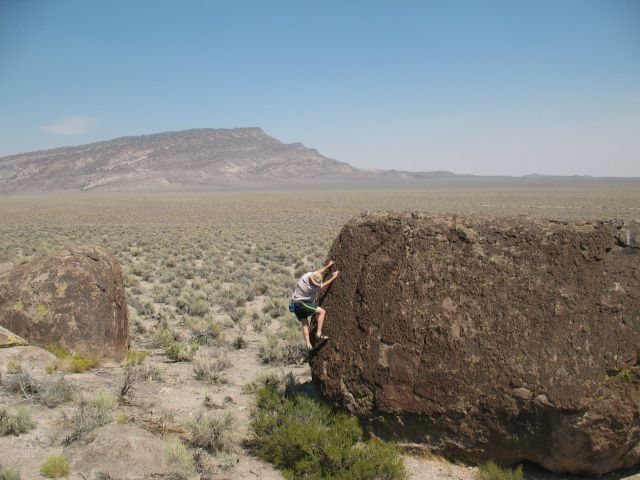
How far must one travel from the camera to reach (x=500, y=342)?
473cm

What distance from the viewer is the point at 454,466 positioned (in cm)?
490

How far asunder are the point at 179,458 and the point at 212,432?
58 centimetres

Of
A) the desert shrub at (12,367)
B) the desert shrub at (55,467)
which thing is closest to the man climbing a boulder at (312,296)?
Result: the desert shrub at (55,467)

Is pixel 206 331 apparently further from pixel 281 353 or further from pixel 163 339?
pixel 281 353

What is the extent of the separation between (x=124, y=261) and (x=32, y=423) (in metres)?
15.0

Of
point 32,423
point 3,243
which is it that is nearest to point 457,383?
point 32,423

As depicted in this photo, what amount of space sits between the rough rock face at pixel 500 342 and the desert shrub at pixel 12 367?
429 cm

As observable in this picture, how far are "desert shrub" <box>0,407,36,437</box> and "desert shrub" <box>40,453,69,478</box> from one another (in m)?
0.88

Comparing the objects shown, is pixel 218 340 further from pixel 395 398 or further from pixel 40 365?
pixel 395 398

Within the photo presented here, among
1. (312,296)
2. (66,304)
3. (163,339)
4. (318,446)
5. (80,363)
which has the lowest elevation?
(163,339)

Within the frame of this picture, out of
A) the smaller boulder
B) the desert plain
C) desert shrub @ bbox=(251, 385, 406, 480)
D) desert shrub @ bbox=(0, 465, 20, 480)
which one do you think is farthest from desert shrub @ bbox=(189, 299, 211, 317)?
desert shrub @ bbox=(0, 465, 20, 480)

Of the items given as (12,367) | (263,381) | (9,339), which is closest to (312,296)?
(263,381)

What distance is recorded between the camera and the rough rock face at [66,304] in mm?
7375

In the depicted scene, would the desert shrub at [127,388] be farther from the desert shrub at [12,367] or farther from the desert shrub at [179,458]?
the desert shrub at [179,458]
